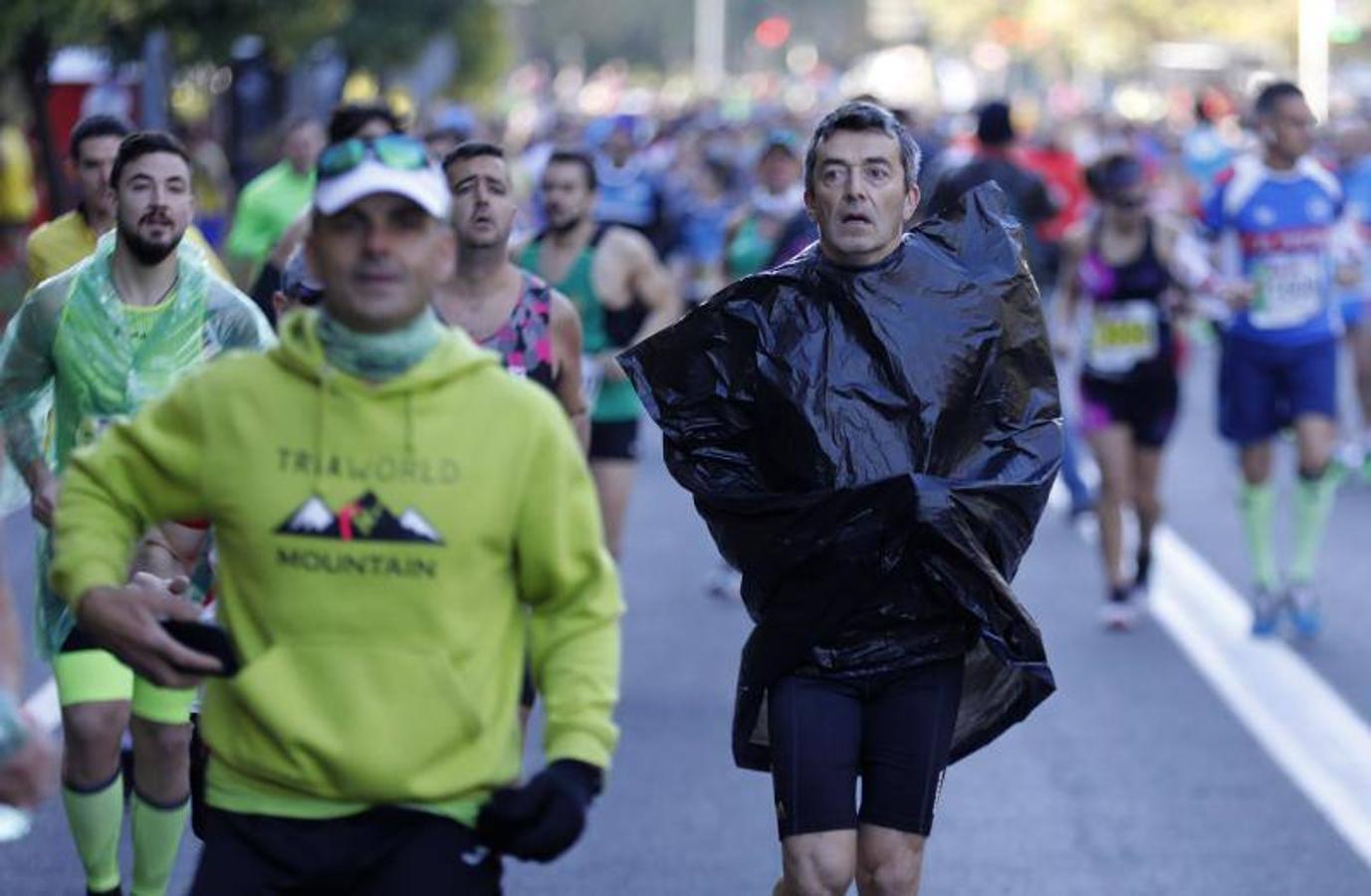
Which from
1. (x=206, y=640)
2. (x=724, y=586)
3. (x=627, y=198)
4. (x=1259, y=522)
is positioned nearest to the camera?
(x=206, y=640)

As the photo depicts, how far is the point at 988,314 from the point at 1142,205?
583cm

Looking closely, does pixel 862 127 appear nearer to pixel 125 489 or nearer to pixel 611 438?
pixel 125 489

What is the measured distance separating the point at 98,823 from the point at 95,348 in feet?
3.62

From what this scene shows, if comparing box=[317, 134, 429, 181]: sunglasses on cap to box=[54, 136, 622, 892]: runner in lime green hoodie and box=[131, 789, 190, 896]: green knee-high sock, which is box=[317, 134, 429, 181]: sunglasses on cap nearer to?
box=[54, 136, 622, 892]: runner in lime green hoodie

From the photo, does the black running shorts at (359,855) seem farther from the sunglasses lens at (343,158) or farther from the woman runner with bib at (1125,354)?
the woman runner with bib at (1125,354)

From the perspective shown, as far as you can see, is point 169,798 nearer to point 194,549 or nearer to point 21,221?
point 194,549

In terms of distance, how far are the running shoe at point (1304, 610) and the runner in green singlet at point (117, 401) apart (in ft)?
19.1

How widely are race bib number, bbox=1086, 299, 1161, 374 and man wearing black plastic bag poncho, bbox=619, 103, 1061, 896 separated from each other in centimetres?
567

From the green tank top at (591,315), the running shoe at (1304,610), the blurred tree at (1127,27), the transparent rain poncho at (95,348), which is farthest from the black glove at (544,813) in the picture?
the blurred tree at (1127,27)

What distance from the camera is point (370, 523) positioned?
4.29 meters

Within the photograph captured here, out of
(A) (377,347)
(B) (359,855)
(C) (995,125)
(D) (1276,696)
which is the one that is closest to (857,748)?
(B) (359,855)

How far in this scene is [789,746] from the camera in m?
5.76

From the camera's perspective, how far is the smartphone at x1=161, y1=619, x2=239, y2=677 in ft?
14.2

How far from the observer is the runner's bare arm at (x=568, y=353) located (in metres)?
7.75
